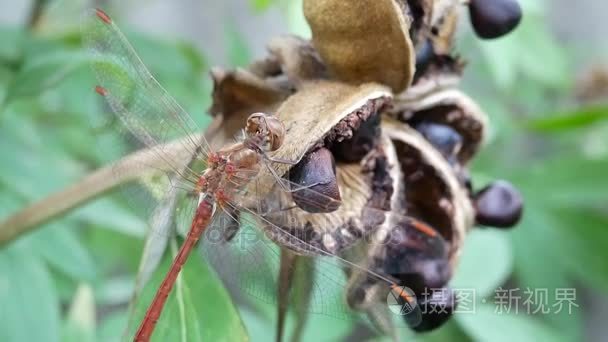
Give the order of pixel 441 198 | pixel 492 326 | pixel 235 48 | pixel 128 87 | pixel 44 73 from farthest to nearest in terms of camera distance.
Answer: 1. pixel 235 48
2. pixel 492 326
3. pixel 44 73
4. pixel 128 87
5. pixel 441 198

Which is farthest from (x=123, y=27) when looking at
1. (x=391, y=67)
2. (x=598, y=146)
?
(x=598, y=146)

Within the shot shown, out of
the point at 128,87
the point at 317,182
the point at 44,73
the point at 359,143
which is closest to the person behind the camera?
the point at 317,182

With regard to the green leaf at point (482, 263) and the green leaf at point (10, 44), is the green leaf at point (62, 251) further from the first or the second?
the green leaf at point (482, 263)

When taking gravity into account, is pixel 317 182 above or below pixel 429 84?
below

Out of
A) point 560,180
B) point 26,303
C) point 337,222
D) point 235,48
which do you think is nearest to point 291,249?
point 337,222

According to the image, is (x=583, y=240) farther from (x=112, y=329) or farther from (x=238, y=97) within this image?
(x=238, y=97)

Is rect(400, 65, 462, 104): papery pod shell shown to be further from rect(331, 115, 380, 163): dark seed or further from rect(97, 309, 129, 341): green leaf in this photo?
rect(97, 309, 129, 341): green leaf

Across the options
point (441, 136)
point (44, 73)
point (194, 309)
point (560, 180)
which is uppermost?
point (560, 180)

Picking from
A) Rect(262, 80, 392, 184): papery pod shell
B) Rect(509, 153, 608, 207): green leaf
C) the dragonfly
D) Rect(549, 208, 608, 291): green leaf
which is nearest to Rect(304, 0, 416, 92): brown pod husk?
Rect(262, 80, 392, 184): papery pod shell
